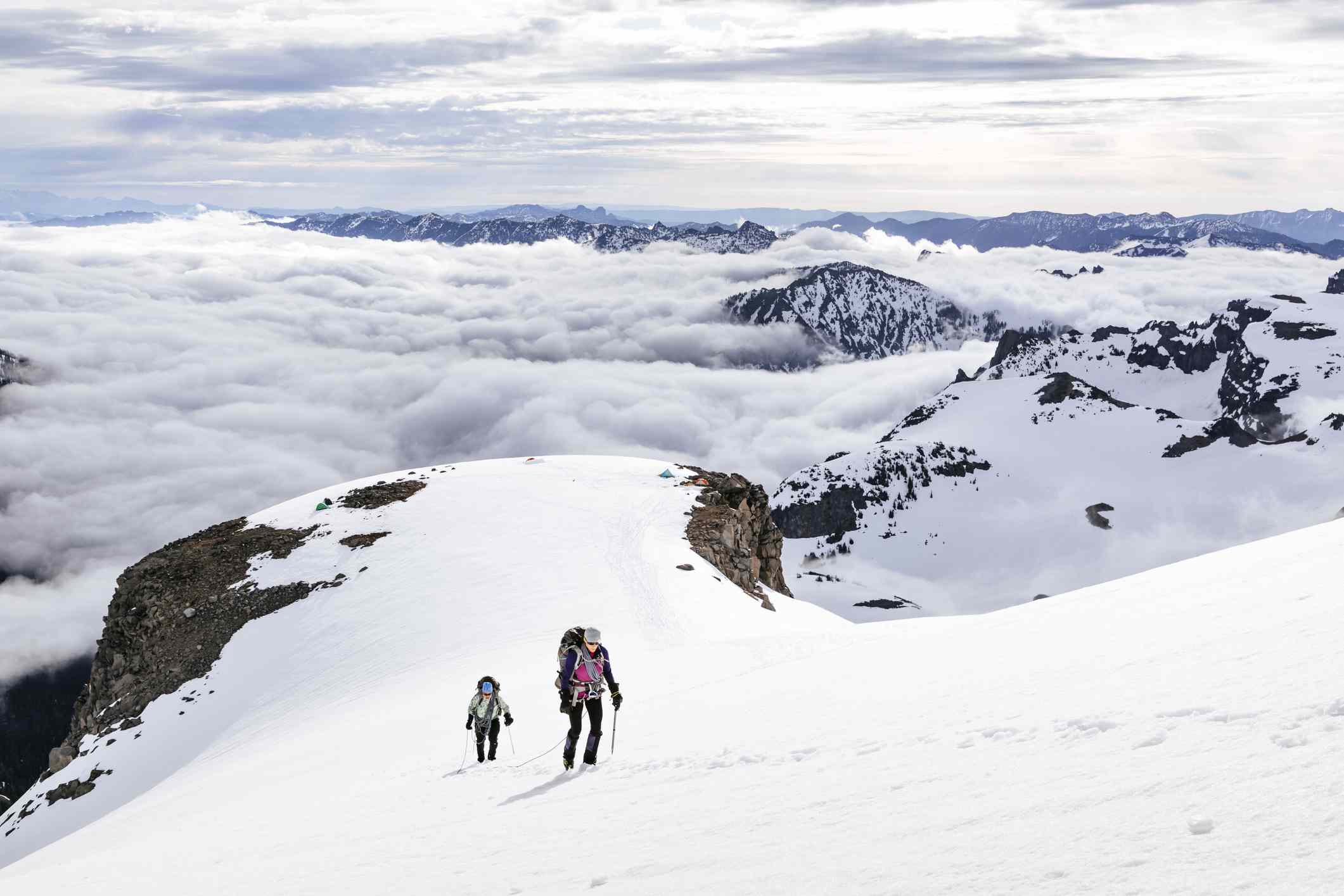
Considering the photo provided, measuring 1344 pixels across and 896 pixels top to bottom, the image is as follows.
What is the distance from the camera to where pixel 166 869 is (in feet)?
47.3

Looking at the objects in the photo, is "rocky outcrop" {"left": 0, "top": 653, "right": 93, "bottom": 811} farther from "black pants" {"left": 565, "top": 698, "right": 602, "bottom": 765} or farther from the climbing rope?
"black pants" {"left": 565, "top": 698, "right": 602, "bottom": 765}

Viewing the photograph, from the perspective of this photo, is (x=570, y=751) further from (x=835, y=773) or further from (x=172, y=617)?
(x=172, y=617)

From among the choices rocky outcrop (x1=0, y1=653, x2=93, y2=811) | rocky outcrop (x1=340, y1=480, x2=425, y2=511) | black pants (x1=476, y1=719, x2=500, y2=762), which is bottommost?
rocky outcrop (x1=0, y1=653, x2=93, y2=811)

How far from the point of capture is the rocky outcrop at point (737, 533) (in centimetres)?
5072

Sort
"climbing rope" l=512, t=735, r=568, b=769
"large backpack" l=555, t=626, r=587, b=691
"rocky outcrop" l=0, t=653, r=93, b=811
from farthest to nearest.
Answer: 1. "rocky outcrop" l=0, t=653, r=93, b=811
2. "climbing rope" l=512, t=735, r=568, b=769
3. "large backpack" l=555, t=626, r=587, b=691

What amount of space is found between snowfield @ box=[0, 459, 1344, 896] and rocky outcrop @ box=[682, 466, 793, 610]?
16.4 metres

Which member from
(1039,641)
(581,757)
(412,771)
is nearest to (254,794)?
(412,771)

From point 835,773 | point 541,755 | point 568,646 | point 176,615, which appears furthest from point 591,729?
point 176,615

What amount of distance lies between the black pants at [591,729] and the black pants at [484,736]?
3.91 m

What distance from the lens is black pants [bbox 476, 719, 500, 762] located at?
19078 millimetres

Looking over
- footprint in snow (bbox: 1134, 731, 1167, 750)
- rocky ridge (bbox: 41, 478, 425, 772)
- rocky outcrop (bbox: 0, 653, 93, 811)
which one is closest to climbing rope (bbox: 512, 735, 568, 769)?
footprint in snow (bbox: 1134, 731, 1167, 750)

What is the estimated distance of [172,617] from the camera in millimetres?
44188

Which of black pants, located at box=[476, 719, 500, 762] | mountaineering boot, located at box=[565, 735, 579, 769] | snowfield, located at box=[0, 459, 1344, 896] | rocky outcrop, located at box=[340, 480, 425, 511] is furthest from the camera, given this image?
rocky outcrop, located at box=[340, 480, 425, 511]

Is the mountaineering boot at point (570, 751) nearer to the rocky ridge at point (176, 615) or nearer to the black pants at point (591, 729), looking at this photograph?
the black pants at point (591, 729)
